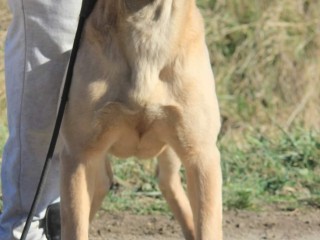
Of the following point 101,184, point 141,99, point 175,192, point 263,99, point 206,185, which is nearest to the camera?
point 141,99

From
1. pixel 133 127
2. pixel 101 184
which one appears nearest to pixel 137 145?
pixel 133 127

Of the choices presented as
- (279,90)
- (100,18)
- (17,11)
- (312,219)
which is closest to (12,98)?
(17,11)

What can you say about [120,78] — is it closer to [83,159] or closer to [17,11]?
[83,159]

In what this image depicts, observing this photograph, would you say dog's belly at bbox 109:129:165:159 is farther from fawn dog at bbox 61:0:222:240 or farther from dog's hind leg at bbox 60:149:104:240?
dog's hind leg at bbox 60:149:104:240

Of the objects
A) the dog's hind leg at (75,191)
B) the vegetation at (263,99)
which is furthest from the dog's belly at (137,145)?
the vegetation at (263,99)

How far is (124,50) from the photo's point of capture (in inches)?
160

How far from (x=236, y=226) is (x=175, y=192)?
799mm

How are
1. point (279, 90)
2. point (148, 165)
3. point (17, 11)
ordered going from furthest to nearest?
point (279, 90), point (148, 165), point (17, 11)

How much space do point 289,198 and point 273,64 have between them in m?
1.83

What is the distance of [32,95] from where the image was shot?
451 centimetres

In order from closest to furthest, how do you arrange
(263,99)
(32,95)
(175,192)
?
1. (32,95)
2. (175,192)
3. (263,99)

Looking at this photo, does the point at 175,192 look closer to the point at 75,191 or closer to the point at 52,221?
the point at 52,221

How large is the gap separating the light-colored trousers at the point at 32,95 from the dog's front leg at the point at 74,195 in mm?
477

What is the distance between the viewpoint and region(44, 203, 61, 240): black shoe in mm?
4746
